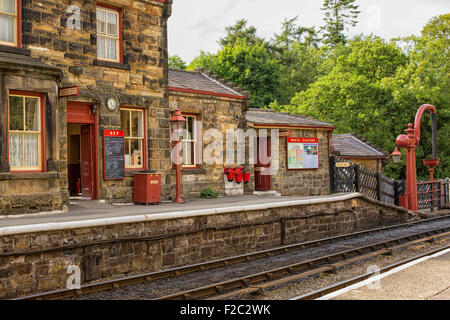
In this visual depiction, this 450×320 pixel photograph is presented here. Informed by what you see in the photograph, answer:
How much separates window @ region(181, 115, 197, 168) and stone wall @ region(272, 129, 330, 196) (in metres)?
4.21

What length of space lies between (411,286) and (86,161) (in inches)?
369

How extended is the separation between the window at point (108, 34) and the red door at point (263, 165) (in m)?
7.84

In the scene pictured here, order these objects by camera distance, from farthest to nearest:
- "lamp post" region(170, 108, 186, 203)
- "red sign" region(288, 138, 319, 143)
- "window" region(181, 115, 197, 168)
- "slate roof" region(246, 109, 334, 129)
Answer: "red sign" region(288, 138, 319, 143), "slate roof" region(246, 109, 334, 129), "window" region(181, 115, 197, 168), "lamp post" region(170, 108, 186, 203)

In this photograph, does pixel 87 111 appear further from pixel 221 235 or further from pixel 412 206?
pixel 412 206

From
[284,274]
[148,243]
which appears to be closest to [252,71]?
[148,243]

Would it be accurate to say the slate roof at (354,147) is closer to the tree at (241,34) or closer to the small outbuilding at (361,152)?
the small outbuilding at (361,152)

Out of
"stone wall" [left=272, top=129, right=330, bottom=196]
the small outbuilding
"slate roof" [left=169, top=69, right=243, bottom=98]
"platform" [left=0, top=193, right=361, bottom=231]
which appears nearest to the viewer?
"platform" [left=0, top=193, right=361, bottom=231]

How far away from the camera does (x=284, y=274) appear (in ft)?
32.7

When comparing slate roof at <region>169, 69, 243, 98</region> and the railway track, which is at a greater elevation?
slate roof at <region>169, 69, 243, 98</region>

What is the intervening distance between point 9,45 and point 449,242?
12247 millimetres

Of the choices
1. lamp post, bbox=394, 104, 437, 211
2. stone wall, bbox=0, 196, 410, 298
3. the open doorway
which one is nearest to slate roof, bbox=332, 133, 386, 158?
lamp post, bbox=394, 104, 437, 211

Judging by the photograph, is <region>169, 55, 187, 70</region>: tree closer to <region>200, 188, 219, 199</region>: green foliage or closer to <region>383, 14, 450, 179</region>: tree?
<region>383, 14, 450, 179</region>: tree

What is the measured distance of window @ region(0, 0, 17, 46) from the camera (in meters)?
11.7
